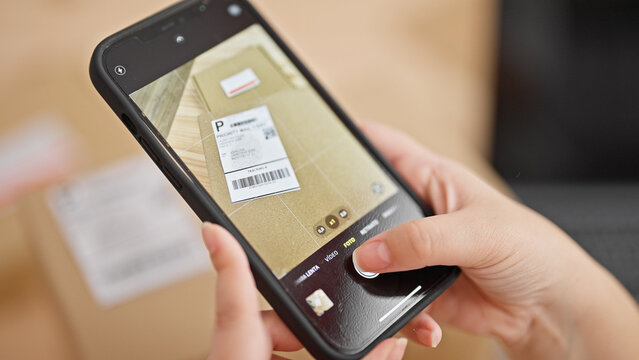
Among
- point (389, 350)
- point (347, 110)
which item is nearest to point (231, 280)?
point (389, 350)

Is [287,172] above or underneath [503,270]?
above

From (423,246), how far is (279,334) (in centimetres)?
11

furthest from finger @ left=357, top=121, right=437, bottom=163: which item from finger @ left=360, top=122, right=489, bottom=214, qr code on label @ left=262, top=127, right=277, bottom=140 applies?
qr code on label @ left=262, top=127, right=277, bottom=140

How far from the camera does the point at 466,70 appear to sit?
858 millimetres

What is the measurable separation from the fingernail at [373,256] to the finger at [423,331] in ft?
0.19

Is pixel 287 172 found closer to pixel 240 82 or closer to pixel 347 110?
pixel 240 82

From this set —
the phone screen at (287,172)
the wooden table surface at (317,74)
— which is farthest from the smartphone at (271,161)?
the wooden table surface at (317,74)

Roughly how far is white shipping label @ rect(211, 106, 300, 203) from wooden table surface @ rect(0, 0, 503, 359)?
0.20m

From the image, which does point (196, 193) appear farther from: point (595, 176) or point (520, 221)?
point (595, 176)

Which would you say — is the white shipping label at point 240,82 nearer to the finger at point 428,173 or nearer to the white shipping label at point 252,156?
the white shipping label at point 252,156

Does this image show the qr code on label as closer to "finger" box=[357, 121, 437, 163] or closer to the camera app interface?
the camera app interface

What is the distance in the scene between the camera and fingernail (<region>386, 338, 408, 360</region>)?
0.41 meters

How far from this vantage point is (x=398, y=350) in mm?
410

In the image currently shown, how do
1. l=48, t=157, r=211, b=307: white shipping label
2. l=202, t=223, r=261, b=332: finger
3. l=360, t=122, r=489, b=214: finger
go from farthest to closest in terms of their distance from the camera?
l=48, t=157, r=211, b=307: white shipping label → l=360, t=122, r=489, b=214: finger → l=202, t=223, r=261, b=332: finger
